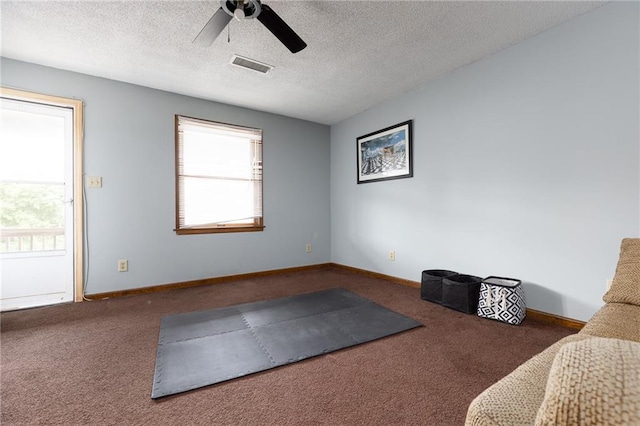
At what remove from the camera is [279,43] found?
90.6 inches

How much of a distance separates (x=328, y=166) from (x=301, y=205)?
32.7 inches

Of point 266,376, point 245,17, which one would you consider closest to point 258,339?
point 266,376

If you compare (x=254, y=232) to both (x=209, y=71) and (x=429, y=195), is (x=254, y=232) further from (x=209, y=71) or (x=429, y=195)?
(x=429, y=195)

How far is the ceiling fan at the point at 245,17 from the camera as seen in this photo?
168 cm

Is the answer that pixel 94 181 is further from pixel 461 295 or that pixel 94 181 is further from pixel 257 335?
pixel 461 295

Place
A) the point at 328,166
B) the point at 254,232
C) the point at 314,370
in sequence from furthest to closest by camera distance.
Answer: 1. the point at 328,166
2. the point at 254,232
3. the point at 314,370

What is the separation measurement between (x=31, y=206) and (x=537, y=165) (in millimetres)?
4590

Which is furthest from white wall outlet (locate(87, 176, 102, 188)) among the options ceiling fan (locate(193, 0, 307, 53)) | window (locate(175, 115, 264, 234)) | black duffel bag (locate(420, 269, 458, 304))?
black duffel bag (locate(420, 269, 458, 304))

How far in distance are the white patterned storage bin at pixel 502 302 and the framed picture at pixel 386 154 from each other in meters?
1.51

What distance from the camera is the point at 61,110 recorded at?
2746mm

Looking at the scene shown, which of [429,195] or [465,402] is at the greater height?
[429,195]

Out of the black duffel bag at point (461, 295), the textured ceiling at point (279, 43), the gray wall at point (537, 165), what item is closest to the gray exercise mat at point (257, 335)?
the black duffel bag at point (461, 295)

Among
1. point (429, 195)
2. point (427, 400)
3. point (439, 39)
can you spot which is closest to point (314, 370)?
point (427, 400)

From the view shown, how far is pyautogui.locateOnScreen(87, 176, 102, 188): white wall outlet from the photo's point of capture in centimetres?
281
